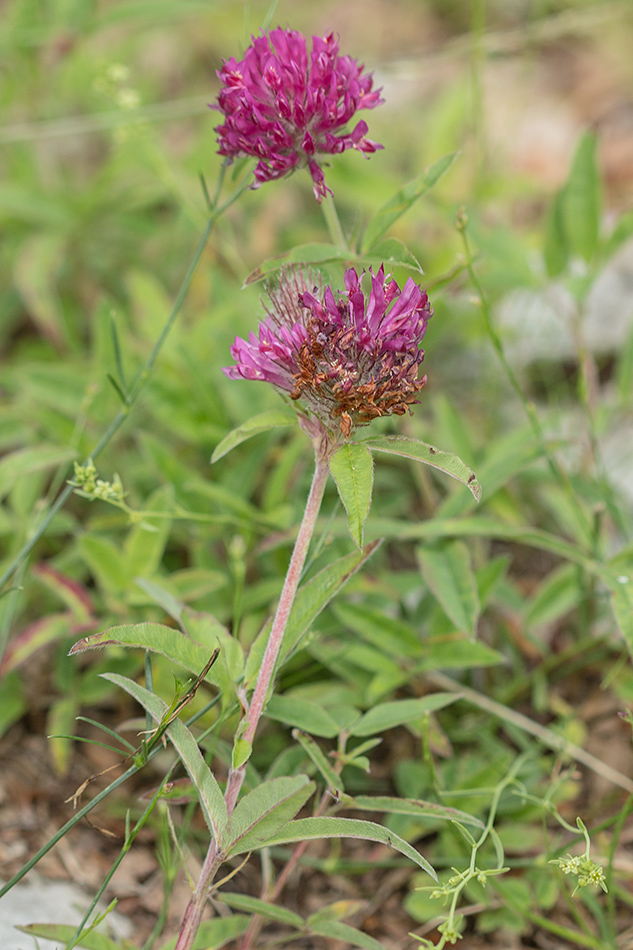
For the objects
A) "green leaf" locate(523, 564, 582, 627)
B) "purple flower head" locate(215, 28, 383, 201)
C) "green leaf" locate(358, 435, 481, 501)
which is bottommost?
"green leaf" locate(523, 564, 582, 627)

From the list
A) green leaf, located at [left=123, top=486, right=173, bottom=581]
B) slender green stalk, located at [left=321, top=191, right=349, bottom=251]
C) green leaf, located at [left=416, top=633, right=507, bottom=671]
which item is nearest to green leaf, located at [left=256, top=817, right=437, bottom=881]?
green leaf, located at [left=416, top=633, right=507, bottom=671]

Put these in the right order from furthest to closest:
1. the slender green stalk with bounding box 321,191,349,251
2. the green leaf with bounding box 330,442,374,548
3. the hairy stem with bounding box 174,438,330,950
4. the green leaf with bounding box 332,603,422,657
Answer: the green leaf with bounding box 332,603,422,657
the slender green stalk with bounding box 321,191,349,251
the hairy stem with bounding box 174,438,330,950
the green leaf with bounding box 330,442,374,548

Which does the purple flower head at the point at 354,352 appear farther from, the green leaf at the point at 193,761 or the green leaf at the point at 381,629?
the green leaf at the point at 381,629

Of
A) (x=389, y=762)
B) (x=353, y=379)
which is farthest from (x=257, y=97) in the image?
(x=389, y=762)

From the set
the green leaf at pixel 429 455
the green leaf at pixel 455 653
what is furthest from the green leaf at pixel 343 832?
the green leaf at pixel 455 653

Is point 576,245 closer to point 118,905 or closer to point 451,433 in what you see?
point 451,433

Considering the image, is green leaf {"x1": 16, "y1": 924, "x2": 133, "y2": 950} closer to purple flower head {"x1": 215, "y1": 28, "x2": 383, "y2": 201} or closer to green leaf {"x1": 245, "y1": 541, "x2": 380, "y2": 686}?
green leaf {"x1": 245, "y1": 541, "x2": 380, "y2": 686}

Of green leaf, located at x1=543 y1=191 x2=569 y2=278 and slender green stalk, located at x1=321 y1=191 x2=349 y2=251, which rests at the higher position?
slender green stalk, located at x1=321 y1=191 x2=349 y2=251
